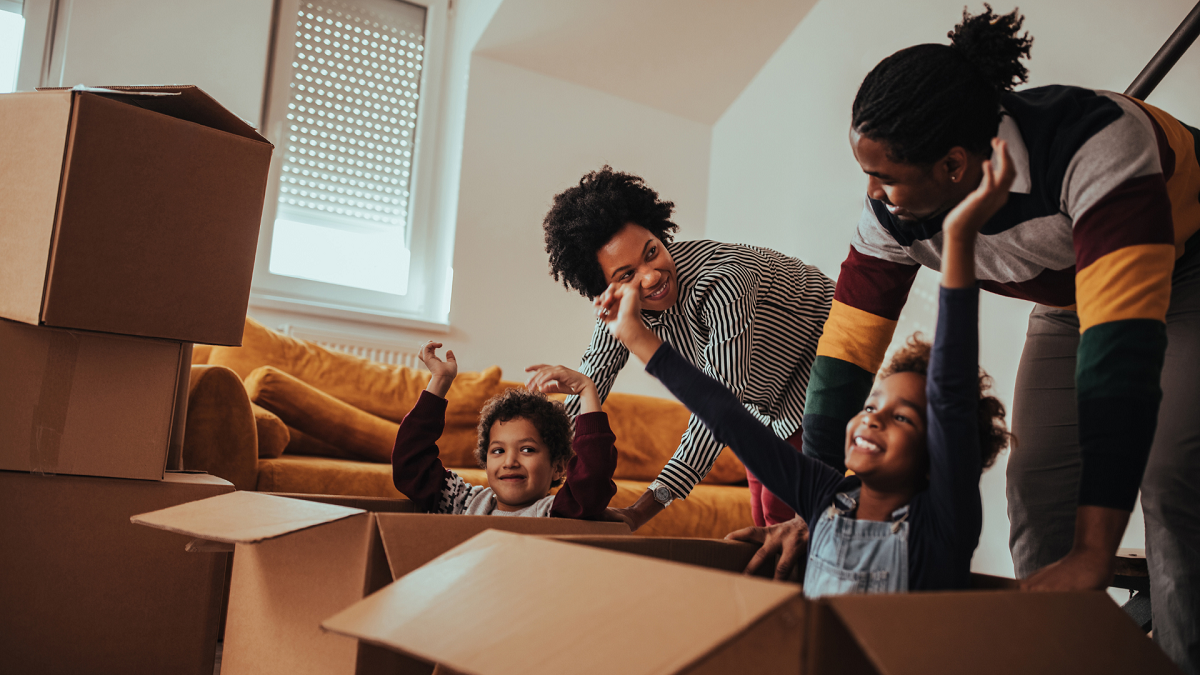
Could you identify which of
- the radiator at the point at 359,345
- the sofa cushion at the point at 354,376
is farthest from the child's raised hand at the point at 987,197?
the radiator at the point at 359,345

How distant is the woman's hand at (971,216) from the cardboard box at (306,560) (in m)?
0.51

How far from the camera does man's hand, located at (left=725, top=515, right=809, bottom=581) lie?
97 centimetres

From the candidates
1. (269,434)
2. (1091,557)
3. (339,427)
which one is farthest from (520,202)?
(1091,557)

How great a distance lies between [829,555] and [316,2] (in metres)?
3.42

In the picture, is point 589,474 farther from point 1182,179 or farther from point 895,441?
point 1182,179

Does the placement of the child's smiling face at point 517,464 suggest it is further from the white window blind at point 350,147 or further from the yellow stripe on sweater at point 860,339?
the white window blind at point 350,147

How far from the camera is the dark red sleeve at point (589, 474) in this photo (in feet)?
3.87

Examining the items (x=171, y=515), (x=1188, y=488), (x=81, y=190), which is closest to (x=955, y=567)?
(x=1188, y=488)

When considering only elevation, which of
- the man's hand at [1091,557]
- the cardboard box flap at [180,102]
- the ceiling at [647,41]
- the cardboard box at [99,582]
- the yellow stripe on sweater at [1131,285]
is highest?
the ceiling at [647,41]

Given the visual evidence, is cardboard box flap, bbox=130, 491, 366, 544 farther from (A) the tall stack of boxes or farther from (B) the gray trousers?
(B) the gray trousers

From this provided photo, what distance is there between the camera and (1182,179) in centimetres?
85

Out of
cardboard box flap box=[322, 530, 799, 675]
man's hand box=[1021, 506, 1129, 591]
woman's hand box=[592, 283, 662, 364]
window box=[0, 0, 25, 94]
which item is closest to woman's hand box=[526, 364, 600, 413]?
woman's hand box=[592, 283, 662, 364]

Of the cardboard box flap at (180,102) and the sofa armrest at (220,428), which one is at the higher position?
the cardboard box flap at (180,102)

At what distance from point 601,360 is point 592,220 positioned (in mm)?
247
